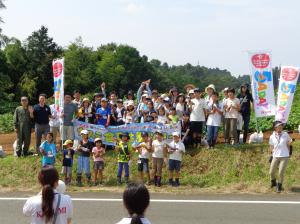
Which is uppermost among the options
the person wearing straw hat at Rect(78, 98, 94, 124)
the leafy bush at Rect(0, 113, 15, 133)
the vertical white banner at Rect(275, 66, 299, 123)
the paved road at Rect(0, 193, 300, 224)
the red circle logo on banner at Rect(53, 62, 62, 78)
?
the red circle logo on banner at Rect(53, 62, 62, 78)

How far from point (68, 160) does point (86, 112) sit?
6.57ft

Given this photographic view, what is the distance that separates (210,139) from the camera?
14.6 metres

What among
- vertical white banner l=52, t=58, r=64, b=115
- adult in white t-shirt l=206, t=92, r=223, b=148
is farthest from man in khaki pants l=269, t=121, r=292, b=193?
vertical white banner l=52, t=58, r=64, b=115

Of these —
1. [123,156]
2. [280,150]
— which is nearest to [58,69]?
[123,156]

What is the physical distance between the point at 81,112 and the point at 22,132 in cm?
193

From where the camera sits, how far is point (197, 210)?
1055 cm

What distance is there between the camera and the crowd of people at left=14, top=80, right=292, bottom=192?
1332 cm

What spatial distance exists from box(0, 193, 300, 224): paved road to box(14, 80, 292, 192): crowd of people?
1.36m

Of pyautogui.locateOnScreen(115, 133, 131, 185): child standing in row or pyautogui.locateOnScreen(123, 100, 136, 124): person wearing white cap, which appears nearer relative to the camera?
pyautogui.locateOnScreen(115, 133, 131, 185): child standing in row

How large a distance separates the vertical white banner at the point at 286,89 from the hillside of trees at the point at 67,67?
34.9m

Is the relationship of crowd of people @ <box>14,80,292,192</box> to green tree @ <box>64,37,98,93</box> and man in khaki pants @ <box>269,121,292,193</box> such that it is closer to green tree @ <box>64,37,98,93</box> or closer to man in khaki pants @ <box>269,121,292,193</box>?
man in khaki pants @ <box>269,121,292,193</box>

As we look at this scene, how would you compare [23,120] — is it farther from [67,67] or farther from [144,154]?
[67,67]

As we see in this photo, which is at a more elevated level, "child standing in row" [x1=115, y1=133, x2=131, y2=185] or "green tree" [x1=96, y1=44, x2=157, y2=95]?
"green tree" [x1=96, y1=44, x2=157, y2=95]

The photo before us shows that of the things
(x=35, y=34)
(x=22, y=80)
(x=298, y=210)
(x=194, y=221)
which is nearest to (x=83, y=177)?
(x=194, y=221)
